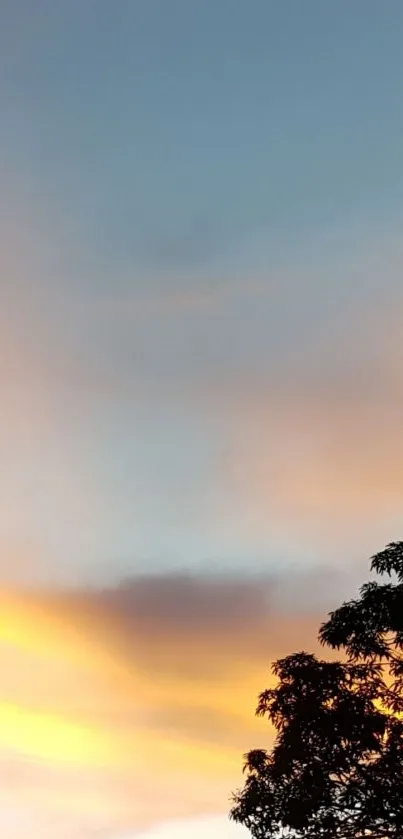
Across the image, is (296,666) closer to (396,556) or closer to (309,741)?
(309,741)

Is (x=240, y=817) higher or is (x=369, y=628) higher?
(x=369, y=628)

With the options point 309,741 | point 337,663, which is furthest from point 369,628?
point 309,741

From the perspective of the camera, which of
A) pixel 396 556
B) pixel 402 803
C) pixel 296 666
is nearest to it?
pixel 402 803

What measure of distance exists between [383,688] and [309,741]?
9.70 feet

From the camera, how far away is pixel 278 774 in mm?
29922

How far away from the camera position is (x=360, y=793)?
27.2 metres

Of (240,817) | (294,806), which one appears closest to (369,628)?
(294,806)

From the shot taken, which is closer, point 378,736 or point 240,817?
point 378,736

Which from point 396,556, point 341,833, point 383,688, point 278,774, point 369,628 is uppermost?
point 396,556

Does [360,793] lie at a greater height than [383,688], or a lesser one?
lesser

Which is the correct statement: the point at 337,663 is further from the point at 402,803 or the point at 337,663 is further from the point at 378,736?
the point at 402,803

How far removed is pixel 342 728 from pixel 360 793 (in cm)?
197

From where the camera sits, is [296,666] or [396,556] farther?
[296,666]

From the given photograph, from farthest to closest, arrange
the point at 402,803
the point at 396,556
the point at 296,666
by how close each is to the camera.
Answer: the point at 296,666 < the point at 396,556 < the point at 402,803
